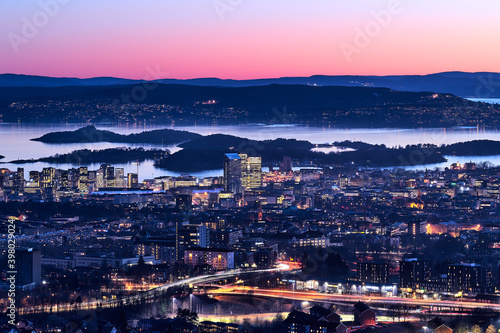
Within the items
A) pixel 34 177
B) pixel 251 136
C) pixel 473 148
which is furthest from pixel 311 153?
pixel 34 177

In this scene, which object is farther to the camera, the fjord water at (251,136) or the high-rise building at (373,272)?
the fjord water at (251,136)

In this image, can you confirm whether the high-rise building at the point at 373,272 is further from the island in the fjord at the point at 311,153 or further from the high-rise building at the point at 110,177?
the island in the fjord at the point at 311,153

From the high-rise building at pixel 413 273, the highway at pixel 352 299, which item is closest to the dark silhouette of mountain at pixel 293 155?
the high-rise building at pixel 413 273

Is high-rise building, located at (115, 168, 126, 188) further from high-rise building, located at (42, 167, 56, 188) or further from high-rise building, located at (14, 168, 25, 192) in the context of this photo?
high-rise building, located at (14, 168, 25, 192)

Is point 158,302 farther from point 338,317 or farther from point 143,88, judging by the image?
point 143,88

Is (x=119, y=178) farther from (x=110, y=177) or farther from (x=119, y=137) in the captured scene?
(x=119, y=137)
